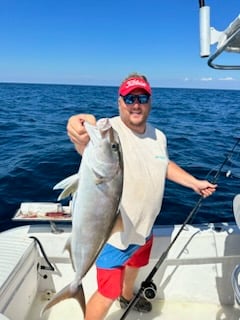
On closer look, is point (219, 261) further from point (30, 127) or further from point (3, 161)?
point (30, 127)

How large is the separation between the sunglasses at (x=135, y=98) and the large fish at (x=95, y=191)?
74 cm

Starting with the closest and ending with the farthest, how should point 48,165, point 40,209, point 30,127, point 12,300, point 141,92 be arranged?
point 141,92
point 12,300
point 40,209
point 48,165
point 30,127

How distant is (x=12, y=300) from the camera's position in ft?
9.08

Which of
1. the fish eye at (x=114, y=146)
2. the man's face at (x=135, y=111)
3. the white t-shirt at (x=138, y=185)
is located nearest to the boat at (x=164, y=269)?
the white t-shirt at (x=138, y=185)

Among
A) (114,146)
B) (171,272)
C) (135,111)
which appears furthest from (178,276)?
(114,146)

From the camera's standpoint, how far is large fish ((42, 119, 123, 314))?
5.86ft

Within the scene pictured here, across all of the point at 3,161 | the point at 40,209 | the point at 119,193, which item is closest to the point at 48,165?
the point at 3,161

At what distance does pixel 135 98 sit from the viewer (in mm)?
2512

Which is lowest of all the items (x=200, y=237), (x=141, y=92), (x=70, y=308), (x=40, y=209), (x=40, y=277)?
(x=70, y=308)

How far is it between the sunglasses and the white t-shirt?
0.20 meters

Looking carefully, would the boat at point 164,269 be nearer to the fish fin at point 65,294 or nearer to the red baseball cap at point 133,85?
the fish fin at point 65,294

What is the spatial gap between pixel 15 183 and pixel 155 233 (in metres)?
4.08

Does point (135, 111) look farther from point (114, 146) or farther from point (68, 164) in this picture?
point (68, 164)

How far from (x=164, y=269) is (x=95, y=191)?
1942 mm
